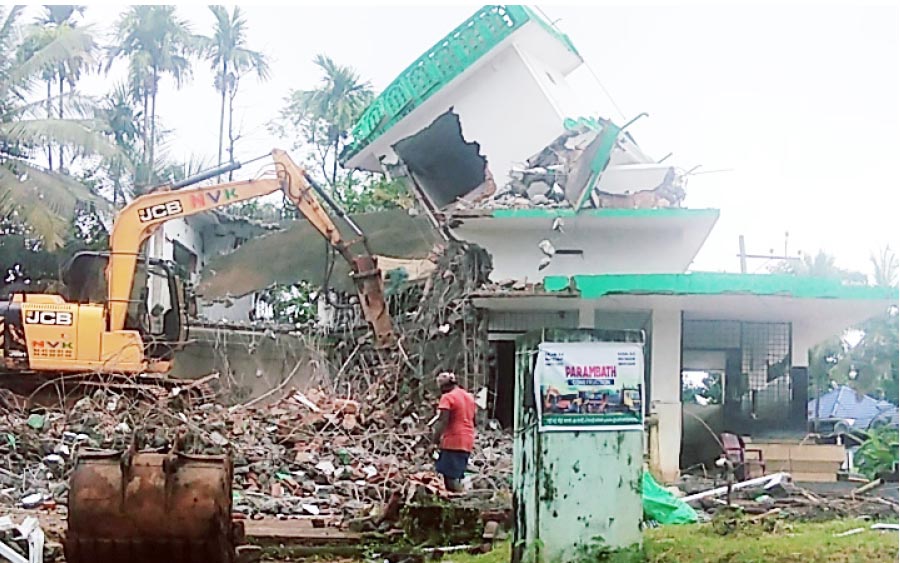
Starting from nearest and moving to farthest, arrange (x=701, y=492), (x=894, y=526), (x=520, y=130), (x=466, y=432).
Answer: (x=894, y=526) → (x=466, y=432) → (x=701, y=492) → (x=520, y=130)

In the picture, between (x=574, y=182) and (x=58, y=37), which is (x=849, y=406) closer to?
(x=574, y=182)

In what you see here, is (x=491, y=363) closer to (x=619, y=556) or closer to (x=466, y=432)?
(x=466, y=432)

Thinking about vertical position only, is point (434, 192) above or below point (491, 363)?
above

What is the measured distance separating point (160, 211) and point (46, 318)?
110 centimetres

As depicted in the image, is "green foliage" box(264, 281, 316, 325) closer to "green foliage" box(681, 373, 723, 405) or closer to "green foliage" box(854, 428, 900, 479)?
"green foliage" box(681, 373, 723, 405)

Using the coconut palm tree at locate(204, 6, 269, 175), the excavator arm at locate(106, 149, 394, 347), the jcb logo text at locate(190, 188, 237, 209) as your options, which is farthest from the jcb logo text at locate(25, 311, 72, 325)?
the coconut palm tree at locate(204, 6, 269, 175)

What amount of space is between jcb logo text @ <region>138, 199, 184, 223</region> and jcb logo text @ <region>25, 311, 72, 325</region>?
882 mm

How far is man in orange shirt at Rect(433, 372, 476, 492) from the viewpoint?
5363 millimetres

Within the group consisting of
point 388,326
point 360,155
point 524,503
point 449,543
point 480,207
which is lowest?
point 449,543

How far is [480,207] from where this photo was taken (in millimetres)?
8156

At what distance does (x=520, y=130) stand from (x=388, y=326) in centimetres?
212

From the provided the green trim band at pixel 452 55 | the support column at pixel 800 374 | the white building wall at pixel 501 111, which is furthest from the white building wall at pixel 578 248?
the green trim band at pixel 452 55

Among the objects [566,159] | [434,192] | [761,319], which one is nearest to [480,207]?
[566,159]

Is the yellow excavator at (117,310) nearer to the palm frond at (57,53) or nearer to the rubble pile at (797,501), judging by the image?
the palm frond at (57,53)
